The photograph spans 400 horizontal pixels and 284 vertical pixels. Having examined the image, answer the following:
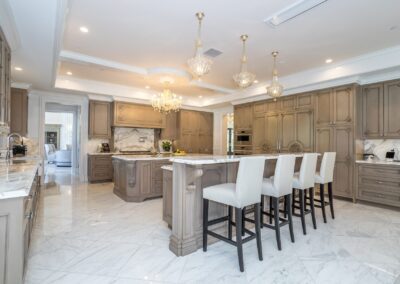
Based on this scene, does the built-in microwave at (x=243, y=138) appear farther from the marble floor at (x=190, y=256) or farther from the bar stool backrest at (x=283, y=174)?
the bar stool backrest at (x=283, y=174)

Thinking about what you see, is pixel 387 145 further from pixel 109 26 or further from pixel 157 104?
pixel 109 26

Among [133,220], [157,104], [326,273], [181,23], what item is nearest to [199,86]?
[157,104]

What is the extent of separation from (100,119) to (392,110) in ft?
23.2

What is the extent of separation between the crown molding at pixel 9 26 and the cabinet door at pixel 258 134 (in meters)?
5.43

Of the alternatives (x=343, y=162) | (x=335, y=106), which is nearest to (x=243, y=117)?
(x=335, y=106)

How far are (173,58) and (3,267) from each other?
396cm

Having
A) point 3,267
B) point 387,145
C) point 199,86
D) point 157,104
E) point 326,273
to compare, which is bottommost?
point 326,273

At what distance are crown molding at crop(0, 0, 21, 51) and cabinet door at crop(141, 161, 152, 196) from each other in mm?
2634

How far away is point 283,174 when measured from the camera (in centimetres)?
259

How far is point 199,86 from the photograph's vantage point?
247 inches

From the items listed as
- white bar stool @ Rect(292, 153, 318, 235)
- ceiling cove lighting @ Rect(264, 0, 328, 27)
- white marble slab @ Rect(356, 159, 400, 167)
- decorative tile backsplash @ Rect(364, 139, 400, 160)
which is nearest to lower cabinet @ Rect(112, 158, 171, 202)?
white bar stool @ Rect(292, 153, 318, 235)

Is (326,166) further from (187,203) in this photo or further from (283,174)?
(187,203)

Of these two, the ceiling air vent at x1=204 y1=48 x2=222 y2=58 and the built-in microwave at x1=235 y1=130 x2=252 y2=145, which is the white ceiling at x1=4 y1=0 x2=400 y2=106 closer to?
the ceiling air vent at x1=204 y1=48 x2=222 y2=58

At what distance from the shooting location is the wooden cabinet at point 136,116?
659 centimetres
